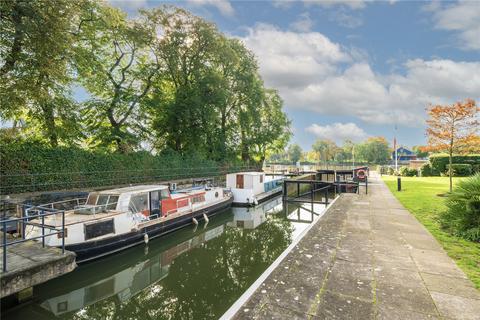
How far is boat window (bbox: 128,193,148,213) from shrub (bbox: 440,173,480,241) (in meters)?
12.8

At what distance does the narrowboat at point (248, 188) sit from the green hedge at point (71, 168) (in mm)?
5983

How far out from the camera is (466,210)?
342 inches

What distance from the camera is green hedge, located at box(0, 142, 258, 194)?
13.6 meters

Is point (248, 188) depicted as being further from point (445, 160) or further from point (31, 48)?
point (445, 160)

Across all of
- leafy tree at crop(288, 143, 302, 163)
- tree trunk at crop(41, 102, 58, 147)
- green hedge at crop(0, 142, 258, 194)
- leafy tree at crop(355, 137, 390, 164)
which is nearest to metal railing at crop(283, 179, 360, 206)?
green hedge at crop(0, 142, 258, 194)

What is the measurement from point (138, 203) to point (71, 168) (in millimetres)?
7195

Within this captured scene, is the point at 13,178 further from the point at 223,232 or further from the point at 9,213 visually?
the point at 223,232

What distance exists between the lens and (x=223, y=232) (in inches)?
585

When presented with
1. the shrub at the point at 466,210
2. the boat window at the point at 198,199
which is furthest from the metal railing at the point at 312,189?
the shrub at the point at 466,210

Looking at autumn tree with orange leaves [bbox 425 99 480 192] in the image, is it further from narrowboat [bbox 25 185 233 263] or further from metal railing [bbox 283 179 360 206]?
narrowboat [bbox 25 185 233 263]

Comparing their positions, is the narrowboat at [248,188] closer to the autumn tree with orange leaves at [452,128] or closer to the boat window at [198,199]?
the boat window at [198,199]

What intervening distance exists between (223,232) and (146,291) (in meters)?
7.05

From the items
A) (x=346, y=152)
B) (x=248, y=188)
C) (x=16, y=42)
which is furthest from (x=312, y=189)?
(x=346, y=152)

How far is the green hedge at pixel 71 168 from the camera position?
13.6m
